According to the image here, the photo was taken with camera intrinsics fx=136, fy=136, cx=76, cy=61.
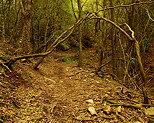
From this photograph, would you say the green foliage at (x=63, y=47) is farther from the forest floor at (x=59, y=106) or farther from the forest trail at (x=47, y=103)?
the forest floor at (x=59, y=106)

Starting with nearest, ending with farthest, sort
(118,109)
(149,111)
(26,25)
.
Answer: (149,111)
(118,109)
(26,25)

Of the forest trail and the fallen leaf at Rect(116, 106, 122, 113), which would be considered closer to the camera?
the forest trail

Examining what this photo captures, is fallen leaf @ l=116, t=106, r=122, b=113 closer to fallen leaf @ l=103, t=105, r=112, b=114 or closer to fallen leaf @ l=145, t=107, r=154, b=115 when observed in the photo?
fallen leaf @ l=103, t=105, r=112, b=114

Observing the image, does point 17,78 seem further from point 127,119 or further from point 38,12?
point 38,12

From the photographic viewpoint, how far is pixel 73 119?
11.2 ft

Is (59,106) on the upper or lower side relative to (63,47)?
lower

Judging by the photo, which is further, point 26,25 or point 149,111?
point 26,25

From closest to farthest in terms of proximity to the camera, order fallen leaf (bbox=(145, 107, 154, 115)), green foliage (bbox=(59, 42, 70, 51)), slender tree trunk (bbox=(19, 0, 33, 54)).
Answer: fallen leaf (bbox=(145, 107, 154, 115)) < slender tree trunk (bbox=(19, 0, 33, 54)) < green foliage (bbox=(59, 42, 70, 51))

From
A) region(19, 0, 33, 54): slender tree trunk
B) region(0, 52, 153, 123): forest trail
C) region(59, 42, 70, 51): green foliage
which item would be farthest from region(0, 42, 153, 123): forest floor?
region(59, 42, 70, 51): green foliage

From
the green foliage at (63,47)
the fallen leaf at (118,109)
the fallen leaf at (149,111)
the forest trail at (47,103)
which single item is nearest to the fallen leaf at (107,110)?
the forest trail at (47,103)

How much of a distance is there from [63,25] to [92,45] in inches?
195

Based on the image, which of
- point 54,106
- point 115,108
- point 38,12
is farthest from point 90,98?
point 38,12

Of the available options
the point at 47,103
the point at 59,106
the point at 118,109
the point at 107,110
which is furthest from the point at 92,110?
the point at 47,103

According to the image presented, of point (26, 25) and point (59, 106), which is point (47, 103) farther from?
point (26, 25)
